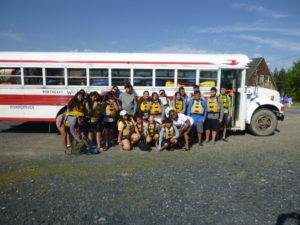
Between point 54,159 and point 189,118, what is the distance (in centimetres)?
379

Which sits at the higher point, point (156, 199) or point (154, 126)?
point (154, 126)

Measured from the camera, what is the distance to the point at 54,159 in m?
5.20

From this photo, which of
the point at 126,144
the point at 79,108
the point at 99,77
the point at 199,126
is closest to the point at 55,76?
the point at 99,77

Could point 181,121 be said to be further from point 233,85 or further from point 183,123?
point 233,85

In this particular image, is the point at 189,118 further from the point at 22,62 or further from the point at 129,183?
the point at 22,62

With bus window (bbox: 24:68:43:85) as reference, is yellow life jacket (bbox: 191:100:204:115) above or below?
below

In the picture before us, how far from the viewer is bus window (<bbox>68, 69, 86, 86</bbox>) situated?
7.16m

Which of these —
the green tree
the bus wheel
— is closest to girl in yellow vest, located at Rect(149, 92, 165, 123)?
the bus wheel

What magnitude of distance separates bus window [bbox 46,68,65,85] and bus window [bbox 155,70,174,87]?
10.5 ft

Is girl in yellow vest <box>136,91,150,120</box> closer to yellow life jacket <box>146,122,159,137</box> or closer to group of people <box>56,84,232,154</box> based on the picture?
group of people <box>56,84,232,154</box>

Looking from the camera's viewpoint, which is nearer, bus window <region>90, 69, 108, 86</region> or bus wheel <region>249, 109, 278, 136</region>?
bus window <region>90, 69, 108, 86</region>

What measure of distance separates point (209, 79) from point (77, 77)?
4.49 metres

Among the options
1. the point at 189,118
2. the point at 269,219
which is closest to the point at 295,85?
the point at 189,118

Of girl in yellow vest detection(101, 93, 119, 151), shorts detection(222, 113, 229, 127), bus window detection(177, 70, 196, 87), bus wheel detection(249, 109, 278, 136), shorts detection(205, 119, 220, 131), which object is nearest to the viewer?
girl in yellow vest detection(101, 93, 119, 151)
